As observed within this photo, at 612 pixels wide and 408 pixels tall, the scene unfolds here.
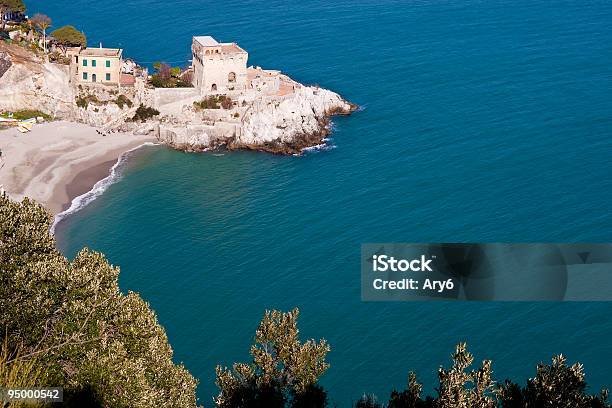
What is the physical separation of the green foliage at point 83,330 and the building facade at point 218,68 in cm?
4984

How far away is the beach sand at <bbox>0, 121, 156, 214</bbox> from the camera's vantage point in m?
72.2

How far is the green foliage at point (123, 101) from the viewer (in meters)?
84.4

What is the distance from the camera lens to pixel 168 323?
54.7 meters

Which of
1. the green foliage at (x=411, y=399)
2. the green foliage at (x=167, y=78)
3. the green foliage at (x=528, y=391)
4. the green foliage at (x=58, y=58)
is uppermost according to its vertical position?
the green foliage at (x=58, y=58)

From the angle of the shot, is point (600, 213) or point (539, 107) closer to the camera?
point (600, 213)

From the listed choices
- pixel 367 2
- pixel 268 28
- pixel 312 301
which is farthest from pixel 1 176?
pixel 367 2

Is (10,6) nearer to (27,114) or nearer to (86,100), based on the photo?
(27,114)

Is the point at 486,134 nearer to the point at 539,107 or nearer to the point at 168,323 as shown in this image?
the point at 539,107

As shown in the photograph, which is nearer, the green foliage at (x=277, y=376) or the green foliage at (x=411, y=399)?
the green foliage at (x=411, y=399)

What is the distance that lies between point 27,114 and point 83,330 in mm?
57040

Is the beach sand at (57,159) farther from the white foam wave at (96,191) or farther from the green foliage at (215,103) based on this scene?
the green foliage at (215,103)

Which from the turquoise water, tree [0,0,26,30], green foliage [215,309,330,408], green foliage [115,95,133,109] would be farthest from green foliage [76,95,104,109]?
green foliage [215,309,330,408]

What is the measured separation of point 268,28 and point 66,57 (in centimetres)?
3499

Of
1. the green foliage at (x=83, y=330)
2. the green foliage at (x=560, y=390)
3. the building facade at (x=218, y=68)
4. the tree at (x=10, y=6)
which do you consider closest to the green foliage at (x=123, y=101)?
the building facade at (x=218, y=68)
